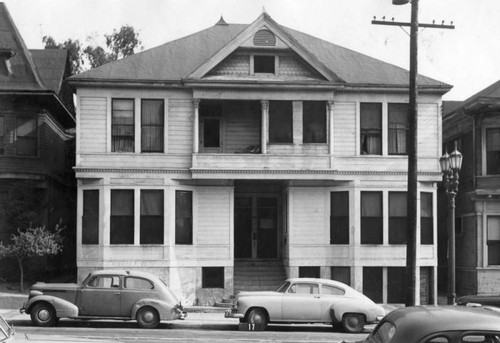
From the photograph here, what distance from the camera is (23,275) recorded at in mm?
28500

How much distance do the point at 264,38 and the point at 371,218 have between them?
753 cm

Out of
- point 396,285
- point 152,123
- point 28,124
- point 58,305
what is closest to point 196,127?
point 152,123

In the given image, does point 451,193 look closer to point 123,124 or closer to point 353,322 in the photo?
point 353,322

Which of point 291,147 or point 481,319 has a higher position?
point 291,147

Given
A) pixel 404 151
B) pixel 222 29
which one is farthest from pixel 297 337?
pixel 222 29

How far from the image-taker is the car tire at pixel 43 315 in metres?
20.1

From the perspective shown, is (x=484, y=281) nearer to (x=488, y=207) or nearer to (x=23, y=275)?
(x=488, y=207)

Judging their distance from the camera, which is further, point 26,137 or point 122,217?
point 26,137

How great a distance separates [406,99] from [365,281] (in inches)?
267

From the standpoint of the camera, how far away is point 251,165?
2788 cm

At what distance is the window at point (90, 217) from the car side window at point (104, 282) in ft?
22.4

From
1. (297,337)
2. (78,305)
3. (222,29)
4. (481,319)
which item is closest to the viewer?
(481,319)

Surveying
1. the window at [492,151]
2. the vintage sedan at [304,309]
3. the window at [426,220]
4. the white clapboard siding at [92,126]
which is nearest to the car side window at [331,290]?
the vintage sedan at [304,309]

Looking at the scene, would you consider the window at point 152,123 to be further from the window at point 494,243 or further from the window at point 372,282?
the window at point 494,243
